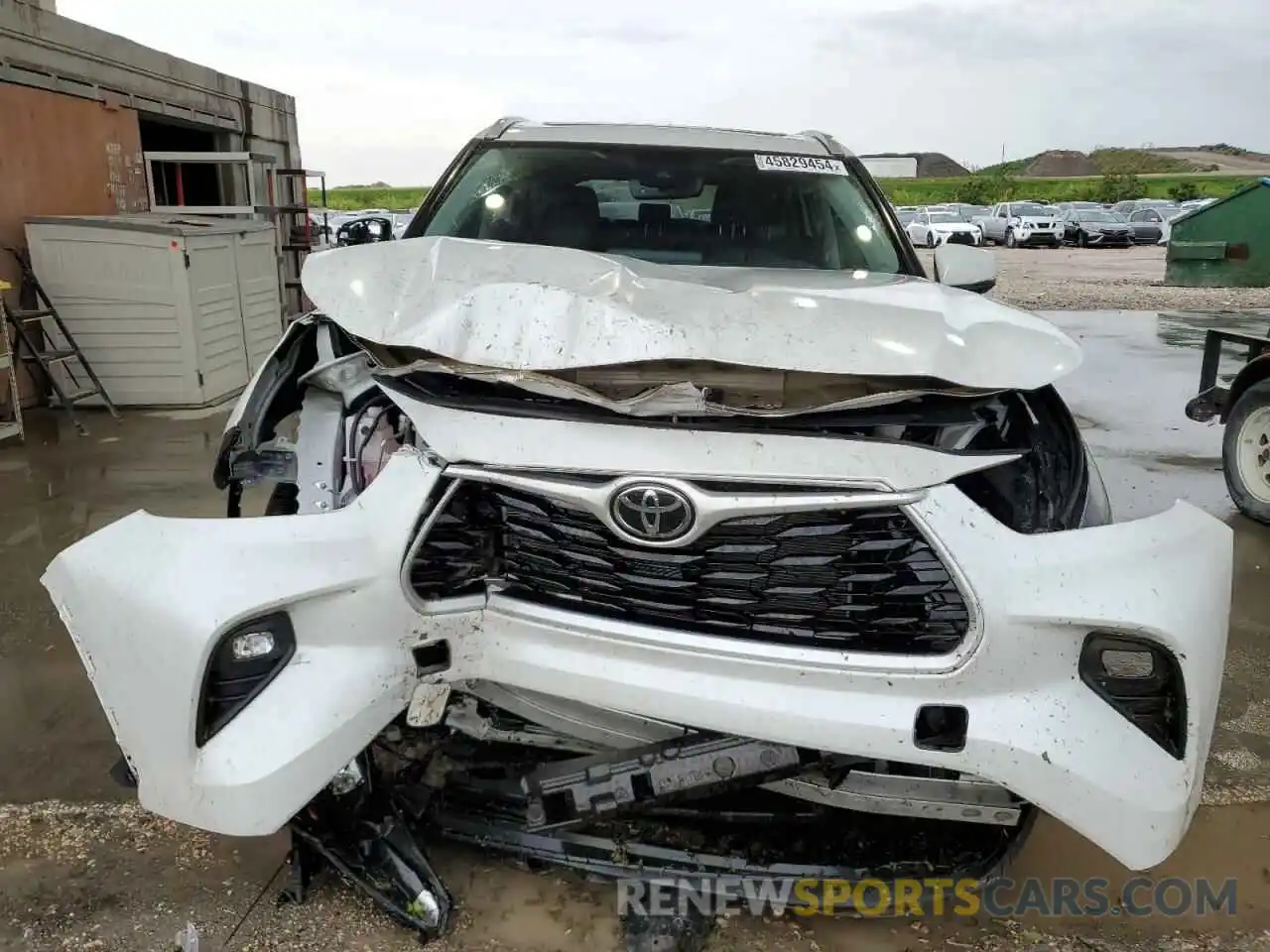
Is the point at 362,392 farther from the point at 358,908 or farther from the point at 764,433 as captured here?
the point at 358,908

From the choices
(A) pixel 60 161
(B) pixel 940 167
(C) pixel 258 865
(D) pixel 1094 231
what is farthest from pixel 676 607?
(B) pixel 940 167

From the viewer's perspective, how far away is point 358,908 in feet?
7.28

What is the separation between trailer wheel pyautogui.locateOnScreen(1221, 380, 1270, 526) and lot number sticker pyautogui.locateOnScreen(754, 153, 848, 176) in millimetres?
2795

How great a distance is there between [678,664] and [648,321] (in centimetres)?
63

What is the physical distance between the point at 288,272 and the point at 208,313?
13.9 ft

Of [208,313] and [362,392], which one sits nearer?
[362,392]

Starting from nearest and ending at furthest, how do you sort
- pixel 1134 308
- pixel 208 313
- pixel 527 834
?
pixel 527 834, pixel 208 313, pixel 1134 308

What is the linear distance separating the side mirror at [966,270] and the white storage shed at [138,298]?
20.0 feet

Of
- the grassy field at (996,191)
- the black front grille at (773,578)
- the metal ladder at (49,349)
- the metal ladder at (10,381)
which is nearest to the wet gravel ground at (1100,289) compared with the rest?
the metal ladder at (49,349)

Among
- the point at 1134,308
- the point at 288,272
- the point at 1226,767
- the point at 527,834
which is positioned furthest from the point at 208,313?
the point at 1134,308

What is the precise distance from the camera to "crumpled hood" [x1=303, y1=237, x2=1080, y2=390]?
1.84 m

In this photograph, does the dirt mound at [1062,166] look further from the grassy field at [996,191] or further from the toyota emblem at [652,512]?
the toyota emblem at [652,512]

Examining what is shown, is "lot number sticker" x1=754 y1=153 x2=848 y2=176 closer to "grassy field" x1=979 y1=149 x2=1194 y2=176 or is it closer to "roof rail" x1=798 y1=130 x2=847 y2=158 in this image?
"roof rail" x1=798 y1=130 x2=847 y2=158

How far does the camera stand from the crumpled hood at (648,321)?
1840 mm
